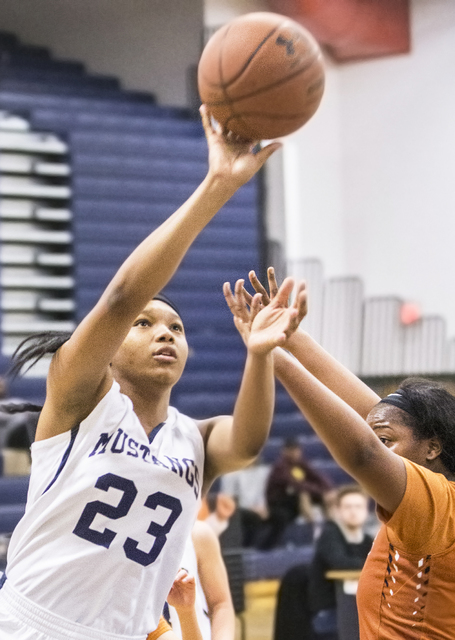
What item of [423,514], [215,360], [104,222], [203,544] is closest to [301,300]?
[423,514]

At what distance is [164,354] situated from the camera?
2150 mm

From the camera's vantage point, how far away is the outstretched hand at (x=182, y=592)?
2.26 meters

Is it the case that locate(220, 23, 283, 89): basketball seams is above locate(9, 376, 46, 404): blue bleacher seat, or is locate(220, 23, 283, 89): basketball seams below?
above

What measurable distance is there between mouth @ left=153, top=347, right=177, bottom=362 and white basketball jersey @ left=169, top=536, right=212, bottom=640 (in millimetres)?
742

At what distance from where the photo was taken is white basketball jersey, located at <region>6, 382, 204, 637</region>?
1.97 metres

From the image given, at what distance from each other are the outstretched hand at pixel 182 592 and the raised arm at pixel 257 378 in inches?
13.7

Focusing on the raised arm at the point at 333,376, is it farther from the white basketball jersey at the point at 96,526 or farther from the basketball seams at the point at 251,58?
the basketball seams at the point at 251,58

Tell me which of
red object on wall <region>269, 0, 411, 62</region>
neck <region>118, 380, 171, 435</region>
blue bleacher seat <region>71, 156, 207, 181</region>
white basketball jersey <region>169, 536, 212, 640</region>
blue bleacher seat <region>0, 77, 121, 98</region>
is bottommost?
white basketball jersey <region>169, 536, 212, 640</region>

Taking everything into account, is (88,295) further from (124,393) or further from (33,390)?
(124,393)

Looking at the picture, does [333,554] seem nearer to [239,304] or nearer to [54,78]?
[239,304]

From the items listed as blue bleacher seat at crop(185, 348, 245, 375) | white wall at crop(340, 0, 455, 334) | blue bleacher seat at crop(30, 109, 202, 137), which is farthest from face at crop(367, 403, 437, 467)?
white wall at crop(340, 0, 455, 334)

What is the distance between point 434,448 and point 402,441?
0.08 m

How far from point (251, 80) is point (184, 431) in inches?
35.2

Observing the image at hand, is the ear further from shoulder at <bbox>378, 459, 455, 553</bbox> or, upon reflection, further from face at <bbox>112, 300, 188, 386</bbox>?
face at <bbox>112, 300, 188, 386</bbox>
